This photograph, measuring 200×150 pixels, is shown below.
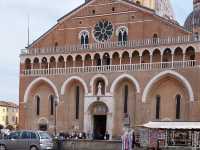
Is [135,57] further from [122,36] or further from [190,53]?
[190,53]

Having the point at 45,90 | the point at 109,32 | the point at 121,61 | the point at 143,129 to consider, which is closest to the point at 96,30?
the point at 109,32

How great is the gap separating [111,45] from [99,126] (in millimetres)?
8748

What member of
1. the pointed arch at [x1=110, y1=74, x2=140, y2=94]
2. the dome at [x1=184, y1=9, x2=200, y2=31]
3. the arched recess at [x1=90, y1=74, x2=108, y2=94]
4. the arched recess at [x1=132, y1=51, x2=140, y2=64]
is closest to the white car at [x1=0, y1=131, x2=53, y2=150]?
the pointed arch at [x1=110, y1=74, x2=140, y2=94]

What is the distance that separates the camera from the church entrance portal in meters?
53.2

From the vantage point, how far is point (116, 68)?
168 feet

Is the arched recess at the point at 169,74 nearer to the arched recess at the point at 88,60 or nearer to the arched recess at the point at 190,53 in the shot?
the arched recess at the point at 190,53

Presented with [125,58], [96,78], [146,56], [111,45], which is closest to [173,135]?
[146,56]

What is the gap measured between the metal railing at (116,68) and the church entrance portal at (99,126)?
5006 millimetres

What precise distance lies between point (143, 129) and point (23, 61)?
2532 centimetres

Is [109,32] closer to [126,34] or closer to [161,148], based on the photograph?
[126,34]

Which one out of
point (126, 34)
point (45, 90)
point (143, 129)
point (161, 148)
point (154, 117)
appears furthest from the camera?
point (45, 90)

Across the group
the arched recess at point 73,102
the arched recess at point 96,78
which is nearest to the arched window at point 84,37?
the arched recess at point 73,102

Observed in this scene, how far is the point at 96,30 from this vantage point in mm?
54438

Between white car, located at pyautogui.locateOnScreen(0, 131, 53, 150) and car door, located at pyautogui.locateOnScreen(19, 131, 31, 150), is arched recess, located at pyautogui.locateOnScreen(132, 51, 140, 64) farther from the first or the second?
car door, located at pyautogui.locateOnScreen(19, 131, 31, 150)
